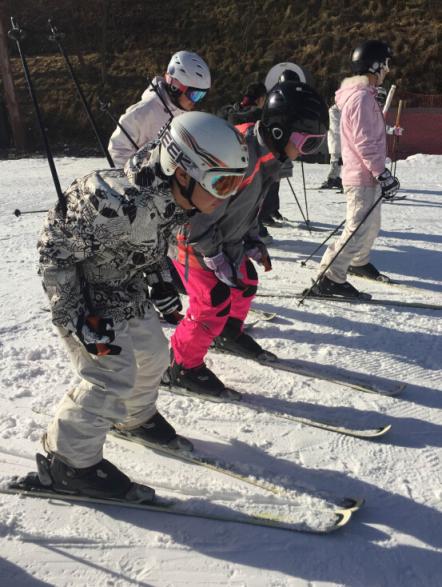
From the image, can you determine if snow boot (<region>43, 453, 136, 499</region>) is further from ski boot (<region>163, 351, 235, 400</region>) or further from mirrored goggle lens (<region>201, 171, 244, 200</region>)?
mirrored goggle lens (<region>201, 171, 244, 200</region>)

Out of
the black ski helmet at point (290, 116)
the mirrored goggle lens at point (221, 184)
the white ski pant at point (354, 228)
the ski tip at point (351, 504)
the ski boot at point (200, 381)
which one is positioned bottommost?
the ski boot at point (200, 381)

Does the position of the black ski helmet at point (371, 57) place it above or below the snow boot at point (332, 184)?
above

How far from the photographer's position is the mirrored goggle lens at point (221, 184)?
219 cm

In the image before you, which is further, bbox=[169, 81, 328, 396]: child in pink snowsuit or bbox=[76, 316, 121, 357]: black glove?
bbox=[169, 81, 328, 396]: child in pink snowsuit

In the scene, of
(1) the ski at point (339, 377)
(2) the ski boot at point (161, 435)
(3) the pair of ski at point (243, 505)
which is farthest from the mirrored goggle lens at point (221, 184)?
(1) the ski at point (339, 377)

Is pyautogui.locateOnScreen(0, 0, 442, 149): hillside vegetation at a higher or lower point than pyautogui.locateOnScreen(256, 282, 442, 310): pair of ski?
higher

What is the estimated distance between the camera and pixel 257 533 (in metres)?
2.33

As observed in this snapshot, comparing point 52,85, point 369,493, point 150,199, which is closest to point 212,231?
point 150,199

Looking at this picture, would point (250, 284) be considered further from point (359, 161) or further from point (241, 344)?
point (359, 161)

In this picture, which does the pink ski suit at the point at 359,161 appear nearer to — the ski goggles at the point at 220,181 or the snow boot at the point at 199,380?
the snow boot at the point at 199,380

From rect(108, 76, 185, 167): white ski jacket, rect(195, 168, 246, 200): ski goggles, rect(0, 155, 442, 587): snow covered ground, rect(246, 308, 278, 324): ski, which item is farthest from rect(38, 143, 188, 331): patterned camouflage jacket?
rect(246, 308, 278, 324): ski

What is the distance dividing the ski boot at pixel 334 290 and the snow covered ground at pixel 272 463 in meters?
0.17

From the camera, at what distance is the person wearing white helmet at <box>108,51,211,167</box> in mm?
4285

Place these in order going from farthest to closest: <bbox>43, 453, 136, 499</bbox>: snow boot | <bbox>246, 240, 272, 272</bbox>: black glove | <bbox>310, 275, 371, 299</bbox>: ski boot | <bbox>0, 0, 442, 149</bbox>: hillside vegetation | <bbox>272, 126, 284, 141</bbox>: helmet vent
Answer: <bbox>0, 0, 442, 149</bbox>: hillside vegetation, <bbox>310, 275, 371, 299</bbox>: ski boot, <bbox>246, 240, 272, 272</bbox>: black glove, <bbox>272, 126, 284, 141</bbox>: helmet vent, <bbox>43, 453, 136, 499</bbox>: snow boot
